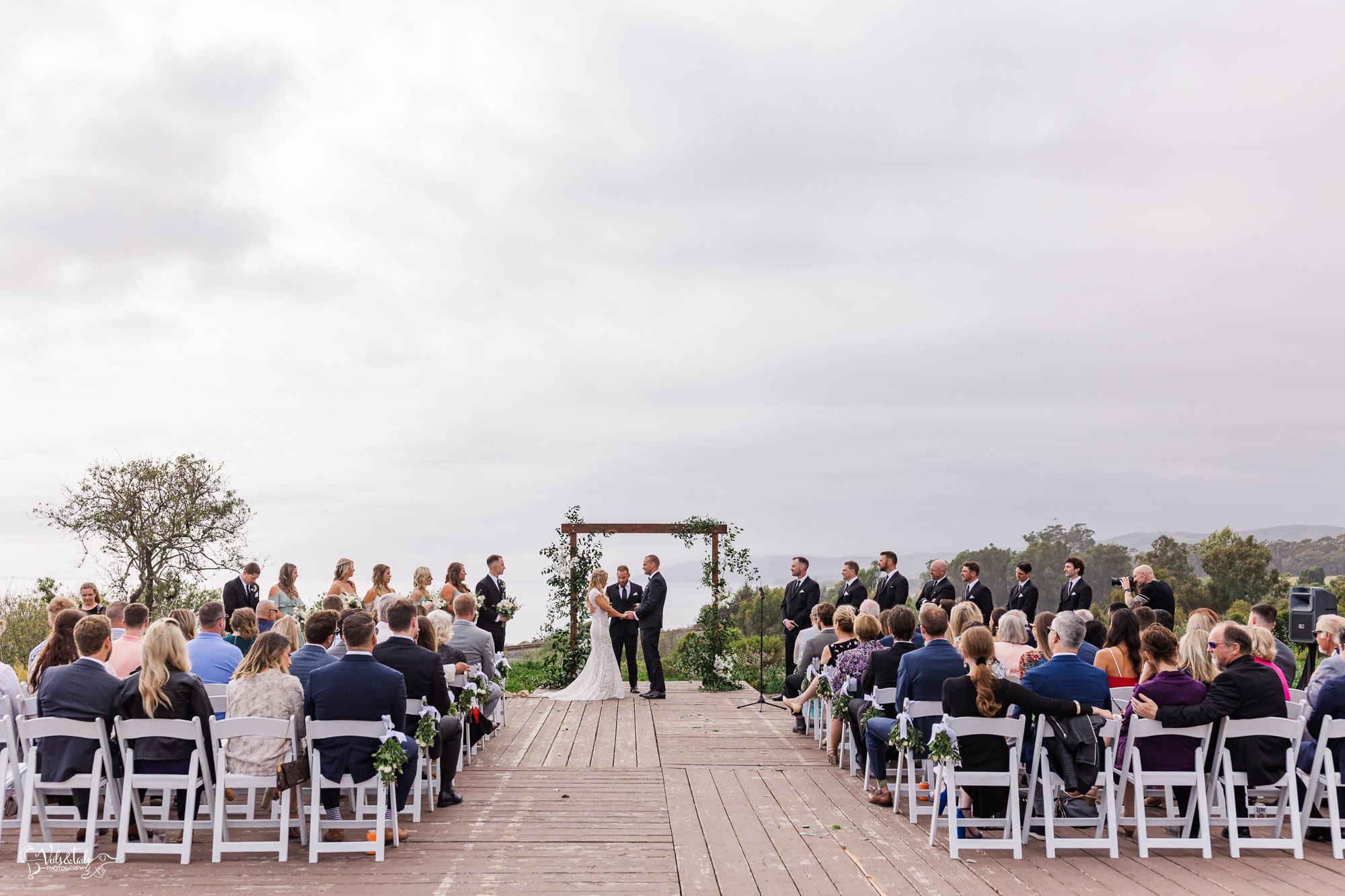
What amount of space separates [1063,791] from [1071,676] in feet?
2.33

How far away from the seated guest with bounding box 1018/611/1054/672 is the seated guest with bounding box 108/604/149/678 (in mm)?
5842

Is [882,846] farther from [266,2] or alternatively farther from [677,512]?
[266,2]

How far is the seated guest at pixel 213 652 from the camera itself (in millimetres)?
6441

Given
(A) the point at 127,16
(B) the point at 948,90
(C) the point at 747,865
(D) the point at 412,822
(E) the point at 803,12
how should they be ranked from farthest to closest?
(B) the point at 948,90, (E) the point at 803,12, (A) the point at 127,16, (D) the point at 412,822, (C) the point at 747,865

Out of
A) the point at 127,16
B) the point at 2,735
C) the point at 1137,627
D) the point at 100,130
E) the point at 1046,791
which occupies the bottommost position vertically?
the point at 1046,791

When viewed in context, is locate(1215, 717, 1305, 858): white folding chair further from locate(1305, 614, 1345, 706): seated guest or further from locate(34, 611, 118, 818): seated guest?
locate(34, 611, 118, 818): seated guest

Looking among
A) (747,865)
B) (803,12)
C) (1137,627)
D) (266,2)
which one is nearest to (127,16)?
(266,2)

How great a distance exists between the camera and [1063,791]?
18.5 feet

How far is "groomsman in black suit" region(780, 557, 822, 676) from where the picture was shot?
1165cm

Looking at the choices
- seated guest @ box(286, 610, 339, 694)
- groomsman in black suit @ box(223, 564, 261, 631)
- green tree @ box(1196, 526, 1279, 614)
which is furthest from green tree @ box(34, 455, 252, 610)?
green tree @ box(1196, 526, 1279, 614)

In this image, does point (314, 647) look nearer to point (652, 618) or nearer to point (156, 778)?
point (156, 778)

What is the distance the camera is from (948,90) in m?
13.0

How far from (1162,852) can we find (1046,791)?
76 cm

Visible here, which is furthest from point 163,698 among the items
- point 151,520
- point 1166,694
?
point 151,520
